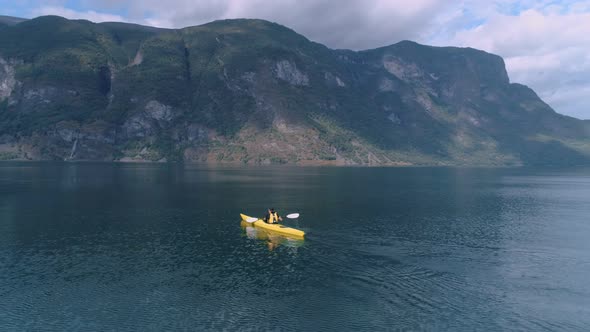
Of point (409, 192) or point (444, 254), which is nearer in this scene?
point (444, 254)

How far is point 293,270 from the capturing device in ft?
188

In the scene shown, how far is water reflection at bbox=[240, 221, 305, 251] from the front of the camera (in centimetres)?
7162

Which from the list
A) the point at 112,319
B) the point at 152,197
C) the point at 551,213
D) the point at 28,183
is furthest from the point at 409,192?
the point at 28,183

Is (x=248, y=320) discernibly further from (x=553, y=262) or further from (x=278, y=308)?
(x=553, y=262)

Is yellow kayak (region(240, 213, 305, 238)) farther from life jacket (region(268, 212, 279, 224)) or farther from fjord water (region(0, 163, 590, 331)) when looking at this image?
fjord water (region(0, 163, 590, 331))

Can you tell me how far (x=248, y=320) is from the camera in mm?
41594

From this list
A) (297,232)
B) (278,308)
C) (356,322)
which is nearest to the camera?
(356,322)

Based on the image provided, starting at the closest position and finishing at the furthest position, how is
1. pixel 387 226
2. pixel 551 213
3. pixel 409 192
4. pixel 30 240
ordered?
pixel 30 240, pixel 387 226, pixel 551 213, pixel 409 192

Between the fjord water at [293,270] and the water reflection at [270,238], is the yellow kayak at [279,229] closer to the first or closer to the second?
the water reflection at [270,238]

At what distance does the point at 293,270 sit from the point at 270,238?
20470mm

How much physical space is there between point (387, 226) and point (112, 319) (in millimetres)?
58619

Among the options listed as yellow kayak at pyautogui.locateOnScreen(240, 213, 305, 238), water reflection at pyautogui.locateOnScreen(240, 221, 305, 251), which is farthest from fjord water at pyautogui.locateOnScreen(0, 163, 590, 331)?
yellow kayak at pyautogui.locateOnScreen(240, 213, 305, 238)

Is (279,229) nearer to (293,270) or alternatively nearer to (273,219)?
(273,219)

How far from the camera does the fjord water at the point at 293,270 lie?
42.4 m
